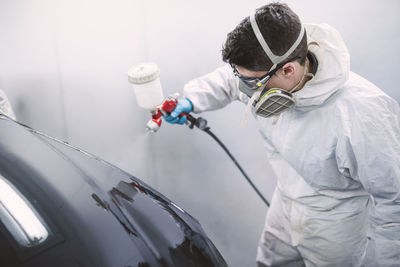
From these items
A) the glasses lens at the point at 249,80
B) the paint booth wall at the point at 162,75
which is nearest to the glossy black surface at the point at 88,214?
the glasses lens at the point at 249,80

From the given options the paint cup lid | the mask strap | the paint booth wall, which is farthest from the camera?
the paint booth wall

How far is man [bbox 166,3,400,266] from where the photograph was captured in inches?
42.0

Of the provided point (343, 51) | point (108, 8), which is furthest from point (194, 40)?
point (343, 51)

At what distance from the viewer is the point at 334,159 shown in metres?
1.22

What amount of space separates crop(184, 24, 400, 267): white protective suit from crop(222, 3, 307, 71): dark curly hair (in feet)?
0.51

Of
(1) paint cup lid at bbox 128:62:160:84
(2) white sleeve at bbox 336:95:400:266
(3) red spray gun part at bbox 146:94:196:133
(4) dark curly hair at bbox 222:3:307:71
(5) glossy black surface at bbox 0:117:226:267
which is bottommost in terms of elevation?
(2) white sleeve at bbox 336:95:400:266

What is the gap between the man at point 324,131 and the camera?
1066 mm

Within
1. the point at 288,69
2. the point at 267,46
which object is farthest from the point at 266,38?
the point at 288,69

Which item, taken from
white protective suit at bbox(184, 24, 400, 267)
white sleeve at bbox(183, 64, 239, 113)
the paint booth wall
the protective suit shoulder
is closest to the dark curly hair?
white protective suit at bbox(184, 24, 400, 267)

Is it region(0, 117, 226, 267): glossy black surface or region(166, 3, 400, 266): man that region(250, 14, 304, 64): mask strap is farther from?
region(0, 117, 226, 267): glossy black surface

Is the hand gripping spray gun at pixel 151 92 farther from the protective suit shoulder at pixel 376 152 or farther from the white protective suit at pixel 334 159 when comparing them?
the protective suit shoulder at pixel 376 152

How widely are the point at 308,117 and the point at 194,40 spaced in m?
0.94

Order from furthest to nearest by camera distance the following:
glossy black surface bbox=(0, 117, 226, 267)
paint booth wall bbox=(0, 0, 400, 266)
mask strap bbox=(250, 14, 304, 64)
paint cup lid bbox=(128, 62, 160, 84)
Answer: paint booth wall bbox=(0, 0, 400, 266)
paint cup lid bbox=(128, 62, 160, 84)
mask strap bbox=(250, 14, 304, 64)
glossy black surface bbox=(0, 117, 226, 267)

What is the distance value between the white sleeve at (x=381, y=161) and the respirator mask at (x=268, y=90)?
226 millimetres
